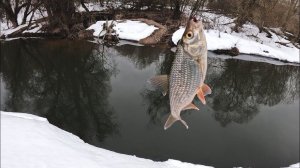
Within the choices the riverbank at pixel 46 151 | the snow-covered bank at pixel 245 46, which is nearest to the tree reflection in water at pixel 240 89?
the snow-covered bank at pixel 245 46

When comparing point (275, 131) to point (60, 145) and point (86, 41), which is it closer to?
point (60, 145)

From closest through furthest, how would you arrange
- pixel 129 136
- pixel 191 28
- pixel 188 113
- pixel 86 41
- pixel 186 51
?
1. pixel 191 28
2. pixel 186 51
3. pixel 129 136
4. pixel 188 113
5. pixel 86 41

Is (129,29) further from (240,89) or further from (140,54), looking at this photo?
(240,89)

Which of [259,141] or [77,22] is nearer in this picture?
[259,141]

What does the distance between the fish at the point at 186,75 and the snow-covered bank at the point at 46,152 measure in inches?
222

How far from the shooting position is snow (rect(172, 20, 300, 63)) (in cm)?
2325

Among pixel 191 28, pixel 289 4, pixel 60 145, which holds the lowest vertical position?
pixel 60 145

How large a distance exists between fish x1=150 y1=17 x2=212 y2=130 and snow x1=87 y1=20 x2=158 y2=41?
Answer: 860 inches

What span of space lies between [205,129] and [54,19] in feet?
51.4

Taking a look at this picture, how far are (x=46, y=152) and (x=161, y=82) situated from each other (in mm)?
6323

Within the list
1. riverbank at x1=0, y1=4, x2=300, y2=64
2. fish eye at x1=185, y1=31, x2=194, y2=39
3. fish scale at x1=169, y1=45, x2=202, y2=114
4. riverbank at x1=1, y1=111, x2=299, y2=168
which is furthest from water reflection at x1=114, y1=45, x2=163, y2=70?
fish eye at x1=185, y1=31, x2=194, y2=39

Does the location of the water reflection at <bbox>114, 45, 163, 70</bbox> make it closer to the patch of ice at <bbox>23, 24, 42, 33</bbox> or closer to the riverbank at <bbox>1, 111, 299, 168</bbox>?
the patch of ice at <bbox>23, 24, 42, 33</bbox>

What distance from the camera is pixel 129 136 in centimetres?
1214

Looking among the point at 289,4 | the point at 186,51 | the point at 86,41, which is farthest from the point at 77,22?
the point at 186,51
